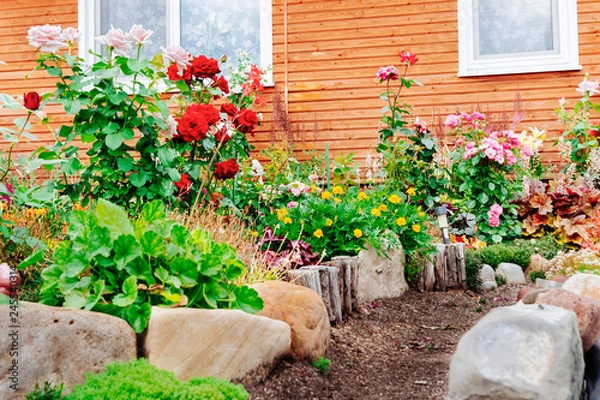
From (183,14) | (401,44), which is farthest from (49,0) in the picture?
(401,44)

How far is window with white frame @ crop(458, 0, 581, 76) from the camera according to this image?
293 inches

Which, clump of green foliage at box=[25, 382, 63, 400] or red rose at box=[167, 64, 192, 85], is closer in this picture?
clump of green foliage at box=[25, 382, 63, 400]

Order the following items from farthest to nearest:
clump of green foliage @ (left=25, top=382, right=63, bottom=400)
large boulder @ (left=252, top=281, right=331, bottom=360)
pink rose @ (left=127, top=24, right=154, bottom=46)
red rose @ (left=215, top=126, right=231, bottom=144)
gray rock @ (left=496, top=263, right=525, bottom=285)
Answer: gray rock @ (left=496, top=263, right=525, bottom=285) → red rose @ (left=215, top=126, right=231, bottom=144) → pink rose @ (left=127, top=24, right=154, bottom=46) → large boulder @ (left=252, top=281, right=331, bottom=360) → clump of green foliage @ (left=25, top=382, right=63, bottom=400)

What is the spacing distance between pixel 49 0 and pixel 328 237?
6.37 meters

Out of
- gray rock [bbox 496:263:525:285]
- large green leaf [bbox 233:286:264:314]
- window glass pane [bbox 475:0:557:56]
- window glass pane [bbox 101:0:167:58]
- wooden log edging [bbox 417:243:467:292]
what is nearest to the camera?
large green leaf [bbox 233:286:264:314]

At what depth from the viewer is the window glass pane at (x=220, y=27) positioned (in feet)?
27.1

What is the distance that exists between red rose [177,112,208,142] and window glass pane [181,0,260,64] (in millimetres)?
4947

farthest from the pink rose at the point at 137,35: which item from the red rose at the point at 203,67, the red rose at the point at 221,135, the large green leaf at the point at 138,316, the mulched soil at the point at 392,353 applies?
the mulched soil at the point at 392,353

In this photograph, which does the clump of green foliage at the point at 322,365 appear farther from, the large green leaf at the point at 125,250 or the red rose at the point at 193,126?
the red rose at the point at 193,126

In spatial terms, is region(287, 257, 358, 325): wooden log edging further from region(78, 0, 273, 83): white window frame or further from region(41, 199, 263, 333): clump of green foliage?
region(78, 0, 273, 83): white window frame

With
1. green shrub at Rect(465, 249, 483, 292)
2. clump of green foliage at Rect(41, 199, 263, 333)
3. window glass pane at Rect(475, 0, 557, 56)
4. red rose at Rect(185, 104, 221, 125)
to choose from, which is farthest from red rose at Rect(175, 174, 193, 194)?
window glass pane at Rect(475, 0, 557, 56)

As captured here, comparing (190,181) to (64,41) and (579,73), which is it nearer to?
(64,41)

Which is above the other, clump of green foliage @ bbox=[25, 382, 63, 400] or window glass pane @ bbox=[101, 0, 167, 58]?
window glass pane @ bbox=[101, 0, 167, 58]

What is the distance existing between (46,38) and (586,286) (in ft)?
9.54
